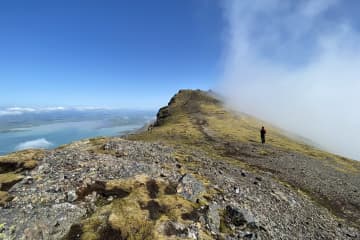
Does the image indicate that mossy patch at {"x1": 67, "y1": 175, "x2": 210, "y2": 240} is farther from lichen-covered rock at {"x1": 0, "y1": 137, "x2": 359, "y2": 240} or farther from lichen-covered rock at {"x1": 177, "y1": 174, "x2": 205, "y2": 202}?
lichen-covered rock at {"x1": 177, "y1": 174, "x2": 205, "y2": 202}

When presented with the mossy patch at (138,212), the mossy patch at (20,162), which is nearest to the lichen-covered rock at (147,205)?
the mossy patch at (138,212)

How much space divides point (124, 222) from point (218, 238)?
22.0 feet

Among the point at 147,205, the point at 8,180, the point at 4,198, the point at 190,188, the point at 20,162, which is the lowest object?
the point at 147,205

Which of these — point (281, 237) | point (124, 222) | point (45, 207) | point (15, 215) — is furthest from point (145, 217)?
point (281, 237)

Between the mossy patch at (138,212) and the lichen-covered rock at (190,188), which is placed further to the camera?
the lichen-covered rock at (190,188)

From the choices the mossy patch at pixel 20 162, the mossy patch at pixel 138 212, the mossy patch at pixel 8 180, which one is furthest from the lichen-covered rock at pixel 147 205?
the mossy patch at pixel 20 162

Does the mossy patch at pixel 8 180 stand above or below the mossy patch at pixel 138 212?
above

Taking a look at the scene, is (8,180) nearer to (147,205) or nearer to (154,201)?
(147,205)

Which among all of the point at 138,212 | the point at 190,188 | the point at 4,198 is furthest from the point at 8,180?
the point at 190,188

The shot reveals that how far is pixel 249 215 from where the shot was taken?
20.7 meters

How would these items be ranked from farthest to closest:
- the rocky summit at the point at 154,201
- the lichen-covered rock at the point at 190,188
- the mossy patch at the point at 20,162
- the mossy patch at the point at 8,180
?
the mossy patch at the point at 20,162
the lichen-covered rock at the point at 190,188
the mossy patch at the point at 8,180
the rocky summit at the point at 154,201

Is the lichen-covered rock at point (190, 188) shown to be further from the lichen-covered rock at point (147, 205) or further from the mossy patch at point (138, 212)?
the mossy patch at point (138, 212)

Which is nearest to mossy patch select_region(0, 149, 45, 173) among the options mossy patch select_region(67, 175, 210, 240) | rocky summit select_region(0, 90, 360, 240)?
rocky summit select_region(0, 90, 360, 240)

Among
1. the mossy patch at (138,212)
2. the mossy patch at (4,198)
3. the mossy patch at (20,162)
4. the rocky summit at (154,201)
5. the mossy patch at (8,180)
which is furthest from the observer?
the mossy patch at (20,162)
